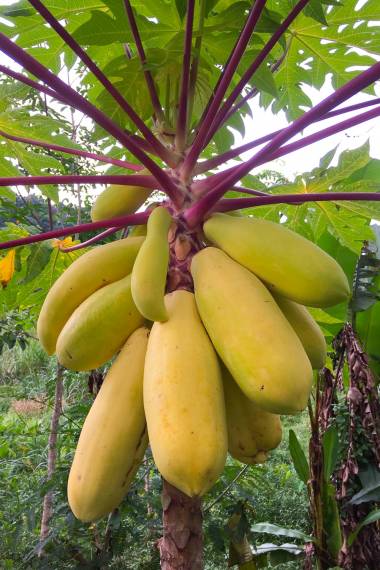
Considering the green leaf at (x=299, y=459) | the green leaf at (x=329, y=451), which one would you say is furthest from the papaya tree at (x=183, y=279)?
the green leaf at (x=299, y=459)

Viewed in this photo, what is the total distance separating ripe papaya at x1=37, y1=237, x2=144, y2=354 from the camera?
2.96 feet

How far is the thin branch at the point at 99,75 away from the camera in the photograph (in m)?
0.82

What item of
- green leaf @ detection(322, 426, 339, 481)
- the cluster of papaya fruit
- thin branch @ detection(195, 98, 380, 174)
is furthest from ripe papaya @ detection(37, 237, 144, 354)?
green leaf @ detection(322, 426, 339, 481)

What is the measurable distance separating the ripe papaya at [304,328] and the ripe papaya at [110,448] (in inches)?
10.5

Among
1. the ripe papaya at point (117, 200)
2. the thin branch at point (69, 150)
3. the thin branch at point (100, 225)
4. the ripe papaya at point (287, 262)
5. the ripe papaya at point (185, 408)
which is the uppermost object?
the thin branch at point (69, 150)

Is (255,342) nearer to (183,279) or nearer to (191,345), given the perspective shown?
(191,345)

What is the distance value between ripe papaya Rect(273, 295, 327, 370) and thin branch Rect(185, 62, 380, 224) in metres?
0.21

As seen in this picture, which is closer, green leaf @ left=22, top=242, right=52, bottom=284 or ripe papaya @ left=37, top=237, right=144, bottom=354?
ripe papaya @ left=37, top=237, right=144, bottom=354

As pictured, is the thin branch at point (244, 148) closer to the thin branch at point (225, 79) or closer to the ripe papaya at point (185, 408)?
the thin branch at point (225, 79)

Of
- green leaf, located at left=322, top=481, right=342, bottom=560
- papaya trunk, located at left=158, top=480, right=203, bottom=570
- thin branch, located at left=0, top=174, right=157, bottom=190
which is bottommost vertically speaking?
green leaf, located at left=322, top=481, right=342, bottom=560

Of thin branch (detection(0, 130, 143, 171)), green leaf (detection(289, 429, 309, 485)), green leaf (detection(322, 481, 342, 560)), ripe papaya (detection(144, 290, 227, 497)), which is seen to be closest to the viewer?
ripe papaya (detection(144, 290, 227, 497))

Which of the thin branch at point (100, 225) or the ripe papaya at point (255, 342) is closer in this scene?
the ripe papaya at point (255, 342)

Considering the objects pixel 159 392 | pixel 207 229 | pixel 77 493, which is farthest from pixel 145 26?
pixel 77 493

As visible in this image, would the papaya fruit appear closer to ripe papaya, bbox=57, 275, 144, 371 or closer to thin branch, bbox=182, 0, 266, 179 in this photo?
ripe papaya, bbox=57, 275, 144, 371
